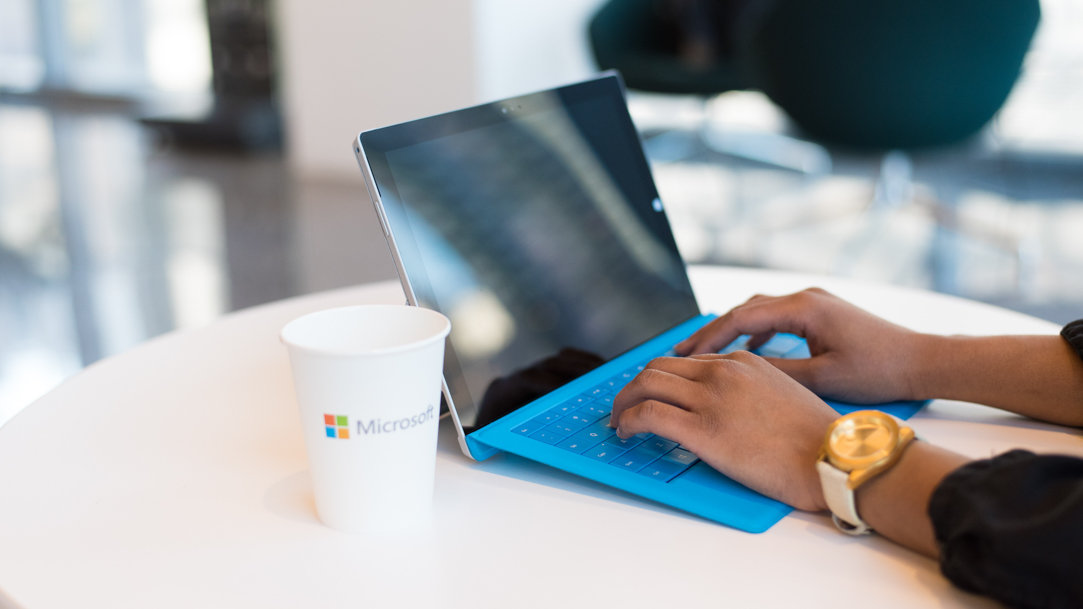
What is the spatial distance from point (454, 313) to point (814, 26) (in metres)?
2.18

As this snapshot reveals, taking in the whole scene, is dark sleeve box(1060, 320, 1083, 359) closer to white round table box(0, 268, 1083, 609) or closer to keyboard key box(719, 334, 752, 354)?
white round table box(0, 268, 1083, 609)

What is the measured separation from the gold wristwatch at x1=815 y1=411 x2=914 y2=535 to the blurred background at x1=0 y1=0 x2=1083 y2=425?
2.07 meters

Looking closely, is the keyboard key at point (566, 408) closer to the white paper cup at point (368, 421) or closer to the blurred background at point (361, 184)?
the white paper cup at point (368, 421)

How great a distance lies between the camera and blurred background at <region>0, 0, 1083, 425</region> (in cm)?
279

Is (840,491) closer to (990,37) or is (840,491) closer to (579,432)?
(579,432)

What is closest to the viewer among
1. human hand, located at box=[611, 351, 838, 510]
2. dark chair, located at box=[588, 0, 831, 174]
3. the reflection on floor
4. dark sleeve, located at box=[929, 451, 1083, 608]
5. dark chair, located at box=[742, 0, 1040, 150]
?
dark sleeve, located at box=[929, 451, 1083, 608]

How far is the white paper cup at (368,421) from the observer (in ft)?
1.64

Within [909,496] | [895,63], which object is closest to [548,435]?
[909,496]

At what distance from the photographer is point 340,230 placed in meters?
3.54

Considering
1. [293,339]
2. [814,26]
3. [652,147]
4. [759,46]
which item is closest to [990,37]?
[814,26]

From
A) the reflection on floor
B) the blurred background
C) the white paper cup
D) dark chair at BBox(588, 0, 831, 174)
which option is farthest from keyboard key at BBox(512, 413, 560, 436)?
dark chair at BBox(588, 0, 831, 174)

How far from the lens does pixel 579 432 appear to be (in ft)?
2.15

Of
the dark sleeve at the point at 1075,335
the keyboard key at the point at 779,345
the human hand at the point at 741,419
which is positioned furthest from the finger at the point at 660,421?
the dark sleeve at the point at 1075,335

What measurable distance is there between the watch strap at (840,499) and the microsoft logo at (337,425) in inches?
10.6
